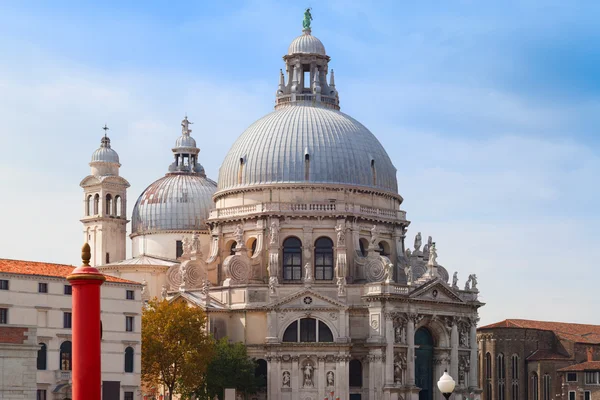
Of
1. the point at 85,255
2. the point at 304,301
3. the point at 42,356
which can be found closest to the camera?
the point at 85,255

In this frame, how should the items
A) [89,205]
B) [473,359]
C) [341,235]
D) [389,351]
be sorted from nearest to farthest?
[389,351], [341,235], [473,359], [89,205]

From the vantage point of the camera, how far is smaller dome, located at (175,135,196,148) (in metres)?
111

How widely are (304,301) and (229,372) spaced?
728 centimetres

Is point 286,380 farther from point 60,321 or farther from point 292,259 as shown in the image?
point 60,321

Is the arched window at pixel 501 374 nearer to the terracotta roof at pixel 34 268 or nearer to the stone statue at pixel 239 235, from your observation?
the stone statue at pixel 239 235

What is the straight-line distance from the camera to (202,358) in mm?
84688

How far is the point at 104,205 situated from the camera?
103 m

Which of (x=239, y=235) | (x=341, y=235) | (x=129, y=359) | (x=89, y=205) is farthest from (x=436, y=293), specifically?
(x=89, y=205)

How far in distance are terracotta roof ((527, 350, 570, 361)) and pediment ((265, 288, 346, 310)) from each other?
122ft

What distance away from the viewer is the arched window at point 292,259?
313 feet

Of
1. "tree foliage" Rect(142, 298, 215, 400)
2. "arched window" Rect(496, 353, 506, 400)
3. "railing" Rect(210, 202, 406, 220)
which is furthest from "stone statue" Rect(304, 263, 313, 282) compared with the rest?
"arched window" Rect(496, 353, 506, 400)

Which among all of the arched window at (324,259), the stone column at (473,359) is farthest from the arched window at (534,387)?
the arched window at (324,259)

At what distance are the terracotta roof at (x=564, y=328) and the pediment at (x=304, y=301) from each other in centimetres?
3575

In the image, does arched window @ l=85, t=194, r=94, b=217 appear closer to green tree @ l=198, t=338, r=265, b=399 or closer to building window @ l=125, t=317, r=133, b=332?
green tree @ l=198, t=338, r=265, b=399
